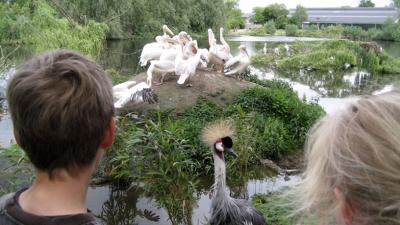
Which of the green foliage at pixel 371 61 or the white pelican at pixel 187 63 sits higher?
the white pelican at pixel 187 63

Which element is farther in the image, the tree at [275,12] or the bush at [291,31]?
the tree at [275,12]

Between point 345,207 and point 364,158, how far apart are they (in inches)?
6.3

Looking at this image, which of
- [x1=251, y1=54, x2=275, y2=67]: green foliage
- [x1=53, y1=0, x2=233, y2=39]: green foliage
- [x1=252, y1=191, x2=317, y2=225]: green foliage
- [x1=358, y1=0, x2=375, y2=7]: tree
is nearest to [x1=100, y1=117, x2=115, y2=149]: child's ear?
[x1=252, y1=191, x2=317, y2=225]: green foliage

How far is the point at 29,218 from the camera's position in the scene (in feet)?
4.23

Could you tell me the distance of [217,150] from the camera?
4312mm

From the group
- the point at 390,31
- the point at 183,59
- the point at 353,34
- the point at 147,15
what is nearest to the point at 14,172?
the point at 183,59

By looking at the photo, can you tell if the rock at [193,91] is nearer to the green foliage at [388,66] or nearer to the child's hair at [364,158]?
the child's hair at [364,158]

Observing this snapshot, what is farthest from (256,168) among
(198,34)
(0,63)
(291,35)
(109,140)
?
(291,35)

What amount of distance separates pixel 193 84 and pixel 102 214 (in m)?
4.49

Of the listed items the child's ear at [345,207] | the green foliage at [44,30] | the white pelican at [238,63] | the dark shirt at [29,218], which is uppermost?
the green foliage at [44,30]

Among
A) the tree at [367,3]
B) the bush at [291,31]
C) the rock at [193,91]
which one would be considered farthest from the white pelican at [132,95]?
the tree at [367,3]

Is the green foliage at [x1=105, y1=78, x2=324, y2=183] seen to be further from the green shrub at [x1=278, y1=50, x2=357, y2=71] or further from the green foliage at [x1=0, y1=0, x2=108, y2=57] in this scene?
the green shrub at [x1=278, y1=50, x2=357, y2=71]

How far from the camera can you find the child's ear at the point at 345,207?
3.63 ft

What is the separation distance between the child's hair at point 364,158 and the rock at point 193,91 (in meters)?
7.31
